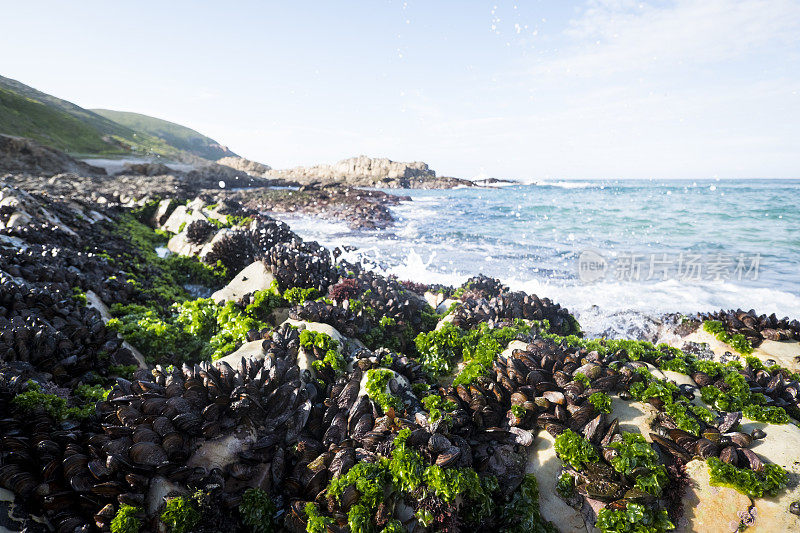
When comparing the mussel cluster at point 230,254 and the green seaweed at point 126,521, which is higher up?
the mussel cluster at point 230,254

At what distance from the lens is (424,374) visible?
14.8 feet

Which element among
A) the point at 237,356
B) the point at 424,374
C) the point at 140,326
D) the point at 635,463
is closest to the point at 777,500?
the point at 635,463

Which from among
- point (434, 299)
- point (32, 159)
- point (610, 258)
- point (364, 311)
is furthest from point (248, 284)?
point (32, 159)

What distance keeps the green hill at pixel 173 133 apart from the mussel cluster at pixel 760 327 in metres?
182

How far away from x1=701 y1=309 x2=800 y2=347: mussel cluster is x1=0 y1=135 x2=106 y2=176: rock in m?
47.5

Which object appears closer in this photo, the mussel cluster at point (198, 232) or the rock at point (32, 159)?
the mussel cluster at point (198, 232)

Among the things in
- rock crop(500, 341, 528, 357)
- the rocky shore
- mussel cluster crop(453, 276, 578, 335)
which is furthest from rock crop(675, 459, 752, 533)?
the rocky shore

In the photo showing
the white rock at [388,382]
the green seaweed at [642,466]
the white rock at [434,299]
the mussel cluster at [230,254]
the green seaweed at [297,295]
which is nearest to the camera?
the green seaweed at [642,466]

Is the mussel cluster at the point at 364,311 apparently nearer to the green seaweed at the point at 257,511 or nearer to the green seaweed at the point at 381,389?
the green seaweed at the point at 381,389

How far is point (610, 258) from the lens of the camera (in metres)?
17.2

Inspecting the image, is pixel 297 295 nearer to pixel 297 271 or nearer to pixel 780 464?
pixel 297 271

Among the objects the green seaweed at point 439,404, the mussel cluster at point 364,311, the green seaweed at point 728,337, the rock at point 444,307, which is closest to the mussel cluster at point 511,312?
the rock at point 444,307

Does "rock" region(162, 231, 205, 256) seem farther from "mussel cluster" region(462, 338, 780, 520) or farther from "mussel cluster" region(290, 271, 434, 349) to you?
"mussel cluster" region(462, 338, 780, 520)

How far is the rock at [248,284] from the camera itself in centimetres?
724
